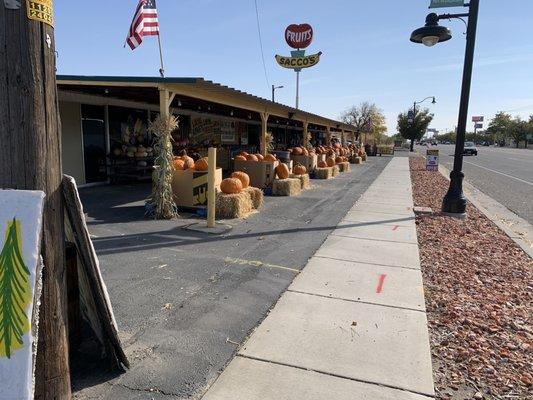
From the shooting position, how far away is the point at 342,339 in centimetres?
342

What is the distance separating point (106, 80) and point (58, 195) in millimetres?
6544

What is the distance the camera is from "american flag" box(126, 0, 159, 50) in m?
10.8

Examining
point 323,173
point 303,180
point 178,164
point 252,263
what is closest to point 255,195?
point 178,164

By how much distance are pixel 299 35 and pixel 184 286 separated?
29.6 m

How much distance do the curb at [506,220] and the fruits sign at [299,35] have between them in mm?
20793

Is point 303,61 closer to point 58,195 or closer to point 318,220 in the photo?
point 318,220

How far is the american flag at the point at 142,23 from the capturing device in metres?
10.8

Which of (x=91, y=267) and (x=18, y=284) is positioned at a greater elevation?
(x=18, y=284)

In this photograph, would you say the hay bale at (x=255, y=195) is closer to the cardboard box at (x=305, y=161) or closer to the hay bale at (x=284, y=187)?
the hay bale at (x=284, y=187)

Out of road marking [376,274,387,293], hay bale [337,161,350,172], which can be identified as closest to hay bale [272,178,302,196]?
road marking [376,274,387,293]

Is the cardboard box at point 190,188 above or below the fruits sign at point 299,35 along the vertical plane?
below

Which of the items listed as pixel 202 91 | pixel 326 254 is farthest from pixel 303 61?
pixel 326 254

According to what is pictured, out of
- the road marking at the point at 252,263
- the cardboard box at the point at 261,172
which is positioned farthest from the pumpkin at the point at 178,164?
the road marking at the point at 252,263

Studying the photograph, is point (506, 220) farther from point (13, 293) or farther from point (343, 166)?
point (343, 166)
